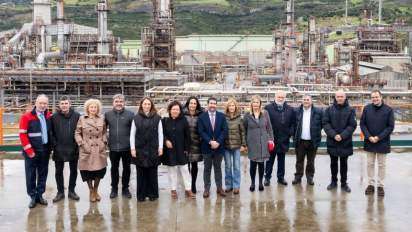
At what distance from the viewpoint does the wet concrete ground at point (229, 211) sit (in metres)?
6.77

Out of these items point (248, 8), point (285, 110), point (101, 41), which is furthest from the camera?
point (248, 8)

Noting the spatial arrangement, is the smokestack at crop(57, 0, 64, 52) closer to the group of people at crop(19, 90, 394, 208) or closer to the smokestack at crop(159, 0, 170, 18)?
the smokestack at crop(159, 0, 170, 18)

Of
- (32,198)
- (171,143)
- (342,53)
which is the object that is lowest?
(32,198)

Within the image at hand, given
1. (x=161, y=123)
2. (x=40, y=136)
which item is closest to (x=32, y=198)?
(x=40, y=136)

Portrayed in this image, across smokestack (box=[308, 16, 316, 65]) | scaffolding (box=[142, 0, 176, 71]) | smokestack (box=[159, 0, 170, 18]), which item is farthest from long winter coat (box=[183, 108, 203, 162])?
smokestack (box=[308, 16, 316, 65])

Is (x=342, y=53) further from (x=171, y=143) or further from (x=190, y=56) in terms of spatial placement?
(x=171, y=143)

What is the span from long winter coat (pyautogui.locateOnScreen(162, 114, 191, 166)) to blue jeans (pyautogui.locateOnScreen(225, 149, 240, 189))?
69 centimetres

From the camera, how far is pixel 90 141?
7695mm

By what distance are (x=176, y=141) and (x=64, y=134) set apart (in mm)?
1529

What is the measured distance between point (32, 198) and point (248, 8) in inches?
4684

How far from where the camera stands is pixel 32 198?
7.66 meters

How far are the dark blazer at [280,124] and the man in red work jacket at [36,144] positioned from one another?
332cm

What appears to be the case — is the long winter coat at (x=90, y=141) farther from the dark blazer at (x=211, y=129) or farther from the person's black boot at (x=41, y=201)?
the dark blazer at (x=211, y=129)

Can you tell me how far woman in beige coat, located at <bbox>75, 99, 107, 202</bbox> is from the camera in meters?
7.68
